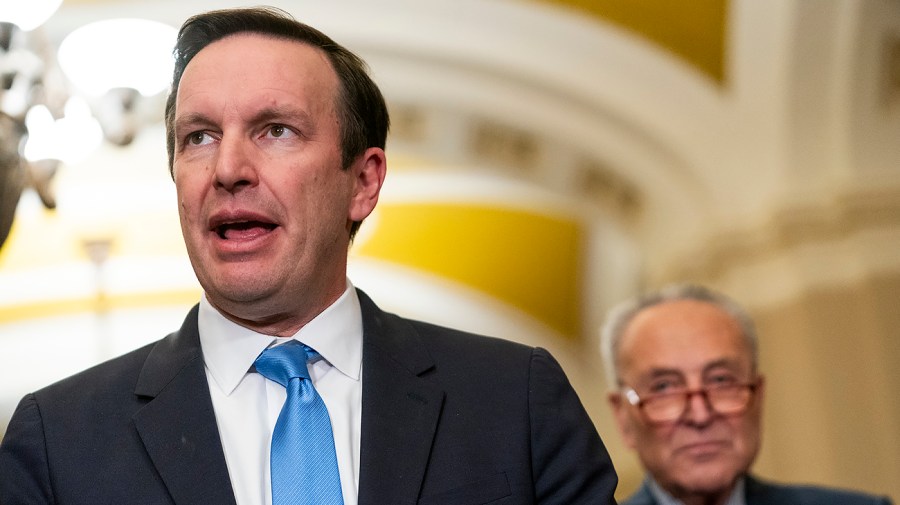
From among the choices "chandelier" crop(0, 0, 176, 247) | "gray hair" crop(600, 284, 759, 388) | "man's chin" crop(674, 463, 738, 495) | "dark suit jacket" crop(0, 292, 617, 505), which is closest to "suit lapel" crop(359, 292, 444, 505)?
"dark suit jacket" crop(0, 292, 617, 505)

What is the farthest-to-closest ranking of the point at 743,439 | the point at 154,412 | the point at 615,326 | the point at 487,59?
the point at 487,59
the point at 615,326
the point at 743,439
the point at 154,412

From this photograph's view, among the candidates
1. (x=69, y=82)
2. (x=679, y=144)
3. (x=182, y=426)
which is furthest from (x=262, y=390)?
(x=679, y=144)

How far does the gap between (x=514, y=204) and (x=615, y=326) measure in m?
7.11

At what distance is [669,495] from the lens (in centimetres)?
301

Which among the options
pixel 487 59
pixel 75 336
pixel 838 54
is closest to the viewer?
pixel 838 54

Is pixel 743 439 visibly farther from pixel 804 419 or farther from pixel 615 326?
pixel 804 419

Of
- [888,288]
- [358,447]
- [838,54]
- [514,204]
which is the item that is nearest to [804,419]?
[888,288]

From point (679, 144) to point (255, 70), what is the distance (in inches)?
254

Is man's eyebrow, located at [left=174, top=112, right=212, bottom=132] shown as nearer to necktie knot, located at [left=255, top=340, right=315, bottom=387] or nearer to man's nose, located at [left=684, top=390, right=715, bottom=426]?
necktie knot, located at [left=255, top=340, right=315, bottom=387]

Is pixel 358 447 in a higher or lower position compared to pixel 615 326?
lower

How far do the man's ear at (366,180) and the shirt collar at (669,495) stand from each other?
1.33m

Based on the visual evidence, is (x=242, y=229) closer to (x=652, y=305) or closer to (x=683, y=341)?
(x=683, y=341)

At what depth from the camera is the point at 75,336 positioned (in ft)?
36.1

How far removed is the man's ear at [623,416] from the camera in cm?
314
